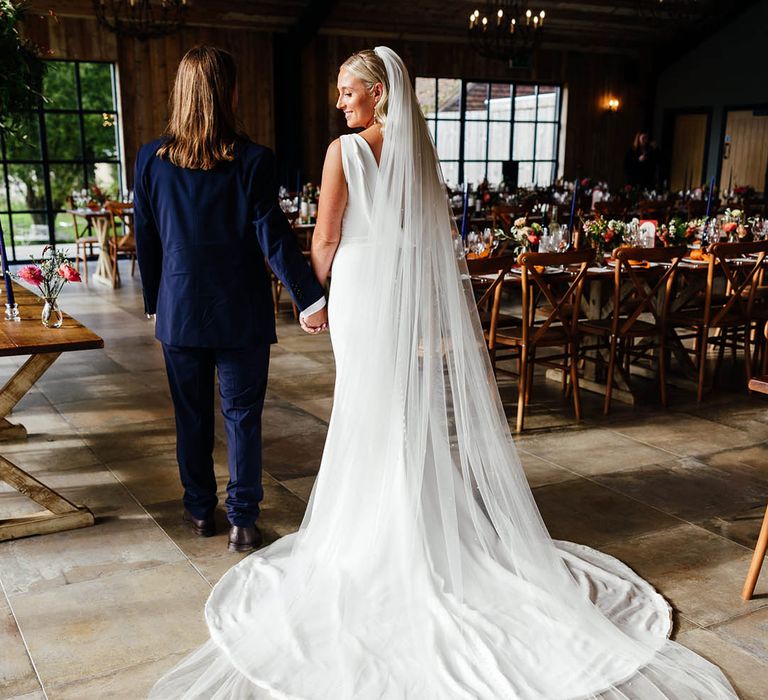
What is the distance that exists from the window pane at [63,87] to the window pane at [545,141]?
25.5 feet

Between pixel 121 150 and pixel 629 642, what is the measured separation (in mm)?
10853

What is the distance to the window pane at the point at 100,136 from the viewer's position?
11633mm

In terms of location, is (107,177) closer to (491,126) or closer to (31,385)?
(491,126)

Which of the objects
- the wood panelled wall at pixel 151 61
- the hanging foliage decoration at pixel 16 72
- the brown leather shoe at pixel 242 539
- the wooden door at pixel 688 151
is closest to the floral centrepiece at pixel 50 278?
the hanging foliage decoration at pixel 16 72

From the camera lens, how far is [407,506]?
2.71 m

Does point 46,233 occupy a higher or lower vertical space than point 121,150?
lower

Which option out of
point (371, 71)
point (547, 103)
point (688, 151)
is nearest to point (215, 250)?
point (371, 71)

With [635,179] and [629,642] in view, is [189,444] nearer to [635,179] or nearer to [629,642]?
[629,642]

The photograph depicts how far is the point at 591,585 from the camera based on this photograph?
2.87 meters

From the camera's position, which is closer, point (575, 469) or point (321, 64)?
point (575, 469)

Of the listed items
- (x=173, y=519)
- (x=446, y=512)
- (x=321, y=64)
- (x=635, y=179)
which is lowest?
(x=173, y=519)

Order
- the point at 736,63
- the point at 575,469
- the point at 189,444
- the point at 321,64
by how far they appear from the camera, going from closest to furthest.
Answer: the point at 189,444 → the point at 575,469 → the point at 321,64 → the point at 736,63

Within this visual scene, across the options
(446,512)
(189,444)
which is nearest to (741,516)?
(446,512)

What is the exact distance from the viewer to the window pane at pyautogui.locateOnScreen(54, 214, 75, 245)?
12109mm
